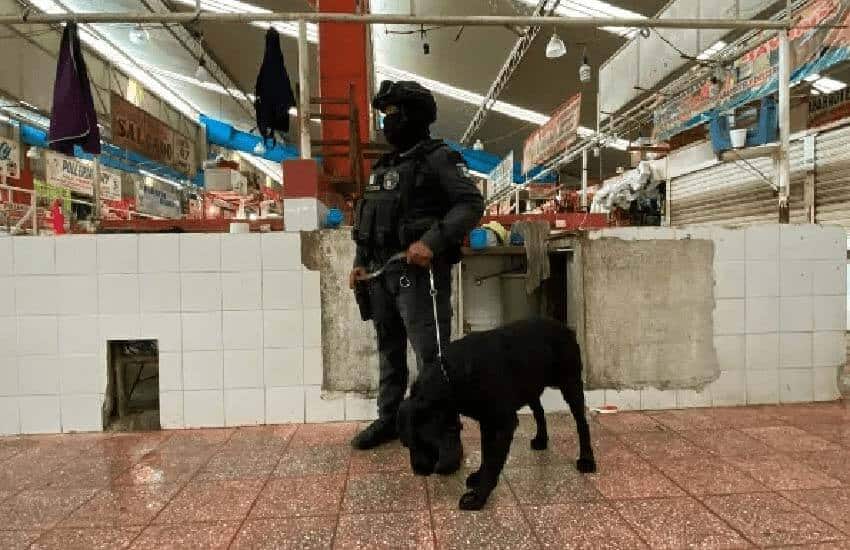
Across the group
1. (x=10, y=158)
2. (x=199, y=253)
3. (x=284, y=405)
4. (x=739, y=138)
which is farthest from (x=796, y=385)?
(x=10, y=158)

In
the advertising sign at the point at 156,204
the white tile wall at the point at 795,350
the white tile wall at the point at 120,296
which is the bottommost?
the white tile wall at the point at 795,350

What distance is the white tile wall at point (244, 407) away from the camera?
139 inches

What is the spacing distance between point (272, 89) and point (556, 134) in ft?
16.3

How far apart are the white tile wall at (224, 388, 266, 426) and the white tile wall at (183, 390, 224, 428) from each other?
0.04 metres

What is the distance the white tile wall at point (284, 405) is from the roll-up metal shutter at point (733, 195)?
4.90 meters

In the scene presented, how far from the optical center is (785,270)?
3793 mm

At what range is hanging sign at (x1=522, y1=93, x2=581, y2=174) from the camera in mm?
7575

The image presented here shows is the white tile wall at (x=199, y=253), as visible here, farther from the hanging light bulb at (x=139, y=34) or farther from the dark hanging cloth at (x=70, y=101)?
the hanging light bulb at (x=139, y=34)

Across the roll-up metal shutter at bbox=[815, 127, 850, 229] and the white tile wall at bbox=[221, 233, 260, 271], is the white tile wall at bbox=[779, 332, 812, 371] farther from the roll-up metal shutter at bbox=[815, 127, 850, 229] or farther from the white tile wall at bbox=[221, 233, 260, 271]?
the white tile wall at bbox=[221, 233, 260, 271]

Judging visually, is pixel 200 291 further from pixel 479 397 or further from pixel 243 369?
pixel 479 397

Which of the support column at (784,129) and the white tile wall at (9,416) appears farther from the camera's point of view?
the support column at (784,129)

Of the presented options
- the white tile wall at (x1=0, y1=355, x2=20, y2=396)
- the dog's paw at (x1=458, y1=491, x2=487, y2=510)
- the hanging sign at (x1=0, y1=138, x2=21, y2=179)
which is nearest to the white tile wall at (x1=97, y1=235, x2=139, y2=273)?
the white tile wall at (x1=0, y1=355, x2=20, y2=396)

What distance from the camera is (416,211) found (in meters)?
2.79

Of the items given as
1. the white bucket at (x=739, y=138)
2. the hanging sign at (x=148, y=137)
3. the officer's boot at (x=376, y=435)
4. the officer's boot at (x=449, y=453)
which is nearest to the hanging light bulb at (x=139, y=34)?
the hanging sign at (x=148, y=137)
